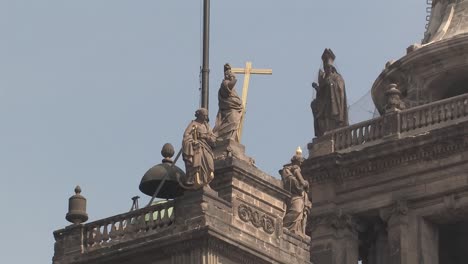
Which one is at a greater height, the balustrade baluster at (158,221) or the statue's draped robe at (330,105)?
the statue's draped robe at (330,105)

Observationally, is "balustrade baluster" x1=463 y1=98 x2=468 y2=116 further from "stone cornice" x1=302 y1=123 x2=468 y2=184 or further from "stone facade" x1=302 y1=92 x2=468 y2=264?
Result: "stone cornice" x1=302 y1=123 x2=468 y2=184

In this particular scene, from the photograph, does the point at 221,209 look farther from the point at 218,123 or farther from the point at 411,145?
the point at 411,145

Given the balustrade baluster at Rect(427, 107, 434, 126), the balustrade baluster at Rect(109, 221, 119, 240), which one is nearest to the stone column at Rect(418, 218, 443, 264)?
the balustrade baluster at Rect(427, 107, 434, 126)

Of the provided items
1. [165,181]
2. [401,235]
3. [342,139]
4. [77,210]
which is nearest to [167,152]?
[165,181]

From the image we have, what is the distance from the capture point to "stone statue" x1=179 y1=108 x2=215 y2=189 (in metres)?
73.2

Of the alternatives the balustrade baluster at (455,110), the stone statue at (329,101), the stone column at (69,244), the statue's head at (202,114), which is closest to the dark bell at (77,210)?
the stone column at (69,244)

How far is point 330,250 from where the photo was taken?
91188 mm

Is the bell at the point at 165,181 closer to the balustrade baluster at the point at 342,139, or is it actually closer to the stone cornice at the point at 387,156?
the stone cornice at the point at 387,156

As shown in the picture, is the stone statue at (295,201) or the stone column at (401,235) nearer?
the stone statue at (295,201)

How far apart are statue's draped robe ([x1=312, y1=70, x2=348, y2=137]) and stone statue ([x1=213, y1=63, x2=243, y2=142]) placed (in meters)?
17.2

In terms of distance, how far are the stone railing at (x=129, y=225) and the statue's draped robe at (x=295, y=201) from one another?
3.20 metres

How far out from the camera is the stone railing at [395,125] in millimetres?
90688

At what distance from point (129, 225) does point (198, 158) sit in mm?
2554

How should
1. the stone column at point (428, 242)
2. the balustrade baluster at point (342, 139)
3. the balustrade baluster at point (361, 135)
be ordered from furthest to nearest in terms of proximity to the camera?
the balustrade baluster at point (342, 139)
the balustrade baluster at point (361, 135)
the stone column at point (428, 242)
